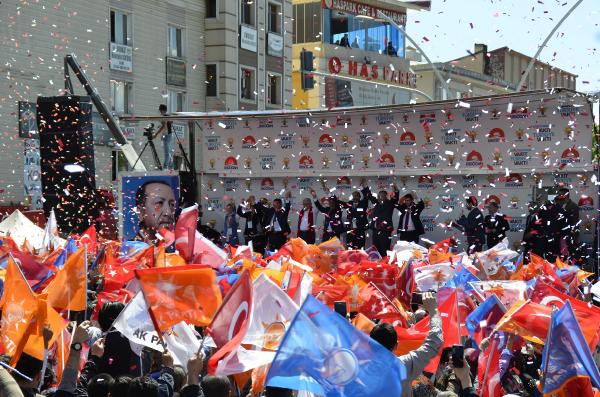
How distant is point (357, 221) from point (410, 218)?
114 centimetres

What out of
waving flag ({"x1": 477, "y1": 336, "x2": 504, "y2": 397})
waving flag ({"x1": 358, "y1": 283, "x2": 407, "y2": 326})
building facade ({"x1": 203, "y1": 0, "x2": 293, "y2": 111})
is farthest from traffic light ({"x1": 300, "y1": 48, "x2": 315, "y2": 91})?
waving flag ({"x1": 477, "y1": 336, "x2": 504, "y2": 397})

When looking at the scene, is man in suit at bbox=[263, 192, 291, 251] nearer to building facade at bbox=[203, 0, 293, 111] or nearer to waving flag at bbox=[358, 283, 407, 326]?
waving flag at bbox=[358, 283, 407, 326]

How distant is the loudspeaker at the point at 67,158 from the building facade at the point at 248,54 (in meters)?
19.5

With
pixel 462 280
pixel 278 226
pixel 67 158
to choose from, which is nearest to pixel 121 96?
pixel 278 226

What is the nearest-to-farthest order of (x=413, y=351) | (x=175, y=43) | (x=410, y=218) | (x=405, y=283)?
(x=413, y=351)
(x=405, y=283)
(x=410, y=218)
(x=175, y=43)

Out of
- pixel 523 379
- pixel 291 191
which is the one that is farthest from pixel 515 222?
pixel 523 379

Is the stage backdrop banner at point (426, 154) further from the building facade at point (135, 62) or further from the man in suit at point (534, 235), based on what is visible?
the building facade at point (135, 62)

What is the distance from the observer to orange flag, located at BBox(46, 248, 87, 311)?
8688mm

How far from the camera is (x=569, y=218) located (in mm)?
19172

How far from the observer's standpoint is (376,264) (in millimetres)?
12516

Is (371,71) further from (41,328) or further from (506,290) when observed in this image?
(41,328)

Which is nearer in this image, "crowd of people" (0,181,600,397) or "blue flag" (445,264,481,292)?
"crowd of people" (0,181,600,397)

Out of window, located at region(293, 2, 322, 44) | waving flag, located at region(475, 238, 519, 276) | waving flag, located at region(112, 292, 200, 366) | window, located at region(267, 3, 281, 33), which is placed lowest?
waving flag, located at region(475, 238, 519, 276)

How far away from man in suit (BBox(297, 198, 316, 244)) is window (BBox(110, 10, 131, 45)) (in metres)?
14.3
